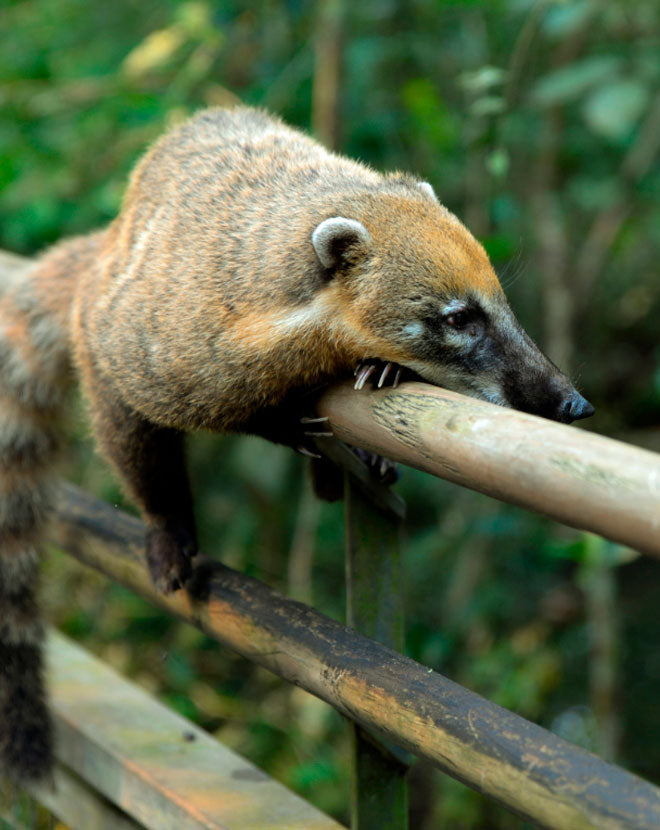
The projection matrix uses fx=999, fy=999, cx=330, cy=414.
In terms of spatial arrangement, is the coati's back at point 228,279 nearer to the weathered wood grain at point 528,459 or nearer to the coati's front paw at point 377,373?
the coati's front paw at point 377,373

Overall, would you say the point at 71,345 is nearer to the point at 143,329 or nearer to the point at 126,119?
the point at 143,329

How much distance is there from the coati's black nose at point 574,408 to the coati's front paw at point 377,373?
33 centimetres

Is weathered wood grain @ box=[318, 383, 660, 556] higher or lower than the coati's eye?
higher

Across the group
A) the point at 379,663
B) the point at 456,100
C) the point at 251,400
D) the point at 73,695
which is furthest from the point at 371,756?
the point at 456,100

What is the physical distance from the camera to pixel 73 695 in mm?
2562

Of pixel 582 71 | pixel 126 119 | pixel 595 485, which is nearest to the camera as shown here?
pixel 595 485

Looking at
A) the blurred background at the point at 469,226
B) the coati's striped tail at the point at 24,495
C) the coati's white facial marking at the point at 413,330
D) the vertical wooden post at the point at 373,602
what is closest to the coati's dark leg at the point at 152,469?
the coati's striped tail at the point at 24,495

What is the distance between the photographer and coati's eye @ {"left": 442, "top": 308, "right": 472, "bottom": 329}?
6.61ft

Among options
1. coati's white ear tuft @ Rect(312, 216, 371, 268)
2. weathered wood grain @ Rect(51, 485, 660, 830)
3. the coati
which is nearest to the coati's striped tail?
the coati

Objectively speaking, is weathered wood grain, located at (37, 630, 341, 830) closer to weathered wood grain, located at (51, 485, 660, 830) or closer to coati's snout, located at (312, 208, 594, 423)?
weathered wood grain, located at (51, 485, 660, 830)

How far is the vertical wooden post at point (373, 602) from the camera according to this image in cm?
182

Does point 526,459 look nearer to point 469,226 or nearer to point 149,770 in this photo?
point 149,770

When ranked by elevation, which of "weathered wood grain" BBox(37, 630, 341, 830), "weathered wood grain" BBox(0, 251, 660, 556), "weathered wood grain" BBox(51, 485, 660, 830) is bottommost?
"weathered wood grain" BBox(37, 630, 341, 830)

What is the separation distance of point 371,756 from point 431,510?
10.5 feet
